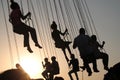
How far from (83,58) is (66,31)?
11.7 ft

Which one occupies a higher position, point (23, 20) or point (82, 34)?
point (23, 20)

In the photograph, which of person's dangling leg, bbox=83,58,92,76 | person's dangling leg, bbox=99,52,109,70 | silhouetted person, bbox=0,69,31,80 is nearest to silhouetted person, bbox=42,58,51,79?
person's dangling leg, bbox=83,58,92,76

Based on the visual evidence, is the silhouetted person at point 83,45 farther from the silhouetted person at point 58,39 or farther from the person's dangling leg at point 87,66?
the silhouetted person at point 58,39

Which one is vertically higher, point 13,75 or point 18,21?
point 18,21

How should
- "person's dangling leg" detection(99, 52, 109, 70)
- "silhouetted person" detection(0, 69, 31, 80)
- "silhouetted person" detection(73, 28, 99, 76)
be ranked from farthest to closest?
"person's dangling leg" detection(99, 52, 109, 70) → "silhouetted person" detection(73, 28, 99, 76) → "silhouetted person" detection(0, 69, 31, 80)

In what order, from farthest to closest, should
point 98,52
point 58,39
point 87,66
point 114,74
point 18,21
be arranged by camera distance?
point 58,39 → point 114,74 → point 87,66 → point 98,52 → point 18,21

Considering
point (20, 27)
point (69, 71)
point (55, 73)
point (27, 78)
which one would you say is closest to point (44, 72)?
point (55, 73)

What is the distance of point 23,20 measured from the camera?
13.2 m

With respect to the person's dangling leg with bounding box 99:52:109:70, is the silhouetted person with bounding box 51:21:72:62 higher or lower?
higher

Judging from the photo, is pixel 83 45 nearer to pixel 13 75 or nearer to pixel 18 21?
pixel 18 21

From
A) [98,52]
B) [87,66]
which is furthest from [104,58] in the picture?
[87,66]

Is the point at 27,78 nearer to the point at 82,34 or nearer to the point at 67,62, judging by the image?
the point at 82,34

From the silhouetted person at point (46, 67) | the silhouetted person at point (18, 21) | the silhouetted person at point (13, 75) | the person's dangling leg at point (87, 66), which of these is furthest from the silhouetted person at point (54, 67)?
the silhouetted person at point (13, 75)

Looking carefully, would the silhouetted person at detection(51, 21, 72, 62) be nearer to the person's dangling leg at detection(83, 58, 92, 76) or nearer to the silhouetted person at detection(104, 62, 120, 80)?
the silhouetted person at detection(104, 62, 120, 80)
